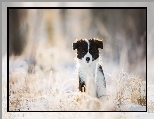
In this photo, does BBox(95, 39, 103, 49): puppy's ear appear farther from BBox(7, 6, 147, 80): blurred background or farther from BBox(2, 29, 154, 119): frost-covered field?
BBox(2, 29, 154, 119): frost-covered field

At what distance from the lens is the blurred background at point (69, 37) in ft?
10.1

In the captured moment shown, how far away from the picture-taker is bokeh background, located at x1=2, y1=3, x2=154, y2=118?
10.1 feet

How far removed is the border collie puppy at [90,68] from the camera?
307 cm

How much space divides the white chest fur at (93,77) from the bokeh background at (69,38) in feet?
0.27

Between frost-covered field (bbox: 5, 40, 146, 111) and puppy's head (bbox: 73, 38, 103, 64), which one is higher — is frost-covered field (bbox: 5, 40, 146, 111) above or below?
below

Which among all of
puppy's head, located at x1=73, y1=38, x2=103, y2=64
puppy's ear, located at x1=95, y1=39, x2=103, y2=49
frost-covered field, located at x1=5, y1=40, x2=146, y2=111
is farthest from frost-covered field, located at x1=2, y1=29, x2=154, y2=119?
puppy's ear, located at x1=95, y1=39, x2=103, y2=49

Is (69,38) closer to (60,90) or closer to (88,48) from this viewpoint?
(88,48)

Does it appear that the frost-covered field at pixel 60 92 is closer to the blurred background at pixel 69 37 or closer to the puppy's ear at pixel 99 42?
the blurred background at pixel 69 37

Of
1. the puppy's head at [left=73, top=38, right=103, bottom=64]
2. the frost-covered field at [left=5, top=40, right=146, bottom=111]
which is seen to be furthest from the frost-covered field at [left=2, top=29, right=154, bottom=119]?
the puppy's head at [left=73, top=38, right=103, bottom=64]

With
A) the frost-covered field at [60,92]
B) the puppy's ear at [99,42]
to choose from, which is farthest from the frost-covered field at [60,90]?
the puppy's ear at [99,42]

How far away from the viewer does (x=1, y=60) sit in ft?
10.2

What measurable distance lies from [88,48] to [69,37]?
0.22 meters

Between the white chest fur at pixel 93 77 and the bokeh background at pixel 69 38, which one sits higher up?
the bokeh background at pixel 69 38

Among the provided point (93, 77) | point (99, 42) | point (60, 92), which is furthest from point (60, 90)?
point (99, 42)
